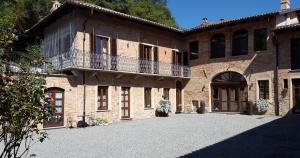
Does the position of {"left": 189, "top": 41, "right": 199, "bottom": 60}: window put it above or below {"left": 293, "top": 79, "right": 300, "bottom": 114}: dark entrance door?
above

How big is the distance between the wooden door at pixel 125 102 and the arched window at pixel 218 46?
23.6 ft

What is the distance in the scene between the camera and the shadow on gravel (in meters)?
8.83

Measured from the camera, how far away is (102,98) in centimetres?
1920

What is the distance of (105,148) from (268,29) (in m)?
15.0

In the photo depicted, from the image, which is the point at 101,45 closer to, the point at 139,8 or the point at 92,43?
the point at 92,43

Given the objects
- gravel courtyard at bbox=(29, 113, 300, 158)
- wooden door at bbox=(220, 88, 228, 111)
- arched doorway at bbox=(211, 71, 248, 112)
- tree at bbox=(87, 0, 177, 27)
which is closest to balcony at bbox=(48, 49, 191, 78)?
arched doorway at bbox=(211, 71, 248, 112)

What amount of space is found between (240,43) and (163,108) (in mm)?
6802

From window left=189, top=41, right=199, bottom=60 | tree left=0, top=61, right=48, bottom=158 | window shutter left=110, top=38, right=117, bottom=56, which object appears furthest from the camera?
window left=189, top=41, right=199, bottom=60

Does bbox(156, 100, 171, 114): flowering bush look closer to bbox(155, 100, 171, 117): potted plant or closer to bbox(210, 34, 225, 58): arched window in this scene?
bbox(155, 100, 171, 117): potted plant

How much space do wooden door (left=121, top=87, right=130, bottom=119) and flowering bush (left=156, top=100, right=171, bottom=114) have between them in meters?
2.52

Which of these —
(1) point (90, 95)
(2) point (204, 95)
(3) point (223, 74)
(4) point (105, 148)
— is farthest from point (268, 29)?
(4) point (105, 148)

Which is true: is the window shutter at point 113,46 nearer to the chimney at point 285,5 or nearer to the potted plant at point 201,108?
the potted plant at point 201,108

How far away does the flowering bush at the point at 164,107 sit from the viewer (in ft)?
72.7

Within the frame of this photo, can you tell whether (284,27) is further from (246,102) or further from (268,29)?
→ (246,102)
